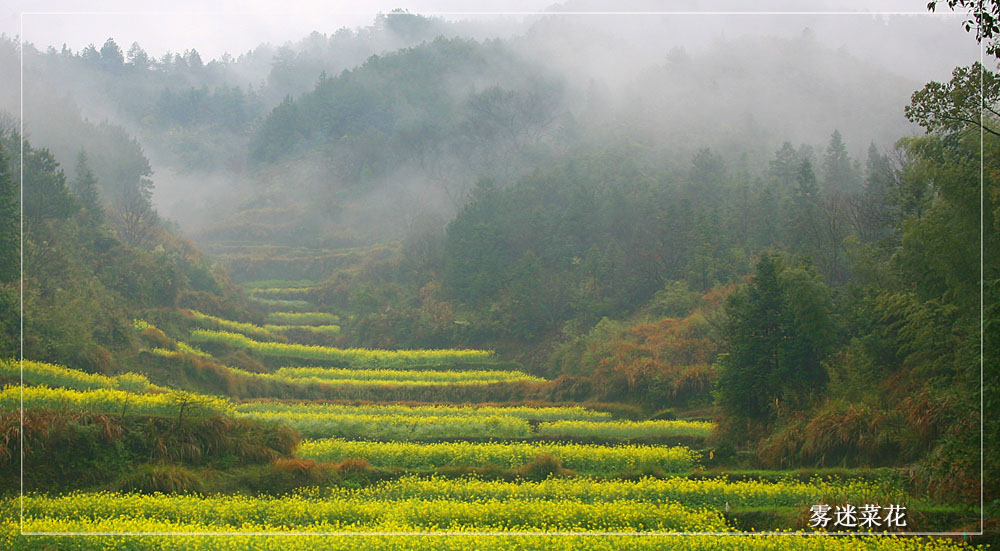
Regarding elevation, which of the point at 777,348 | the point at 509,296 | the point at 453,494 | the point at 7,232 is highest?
the point at 7,232

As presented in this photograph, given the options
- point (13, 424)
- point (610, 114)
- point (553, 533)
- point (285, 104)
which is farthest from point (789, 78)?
point (285, 104)

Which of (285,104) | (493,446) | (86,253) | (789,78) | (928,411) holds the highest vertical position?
(285,104)

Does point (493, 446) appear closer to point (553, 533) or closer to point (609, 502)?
point (609, 502)

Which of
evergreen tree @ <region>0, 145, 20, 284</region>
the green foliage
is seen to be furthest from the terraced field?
evergreen tree @ <region>0, 145, 20, 284</region>

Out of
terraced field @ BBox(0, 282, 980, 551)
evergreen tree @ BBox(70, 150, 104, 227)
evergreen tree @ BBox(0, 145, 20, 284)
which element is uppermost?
evergreen tree @ BBox(70, 150, 104, 227)

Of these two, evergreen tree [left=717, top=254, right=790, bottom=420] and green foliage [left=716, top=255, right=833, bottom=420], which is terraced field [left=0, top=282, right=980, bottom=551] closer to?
evergreen tree [left=717, top=254, right=790, bottom=420]

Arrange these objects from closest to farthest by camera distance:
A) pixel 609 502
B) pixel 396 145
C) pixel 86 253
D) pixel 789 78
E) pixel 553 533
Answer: pixel 553 533, pixel 609 502, pixel 86 253, pixel 789 78, pixel 396 145

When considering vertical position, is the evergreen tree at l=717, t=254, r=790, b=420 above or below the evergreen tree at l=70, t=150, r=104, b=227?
below

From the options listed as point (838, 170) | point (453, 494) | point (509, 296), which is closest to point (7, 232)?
point (453, 494)

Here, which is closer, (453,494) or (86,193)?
(453,494)

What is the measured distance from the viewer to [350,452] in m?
Result: 15.1

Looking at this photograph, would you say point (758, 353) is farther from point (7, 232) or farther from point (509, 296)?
point (509, 296)

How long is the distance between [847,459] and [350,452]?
29.6 feet

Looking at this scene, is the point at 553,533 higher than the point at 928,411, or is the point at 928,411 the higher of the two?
the point at 928,411
